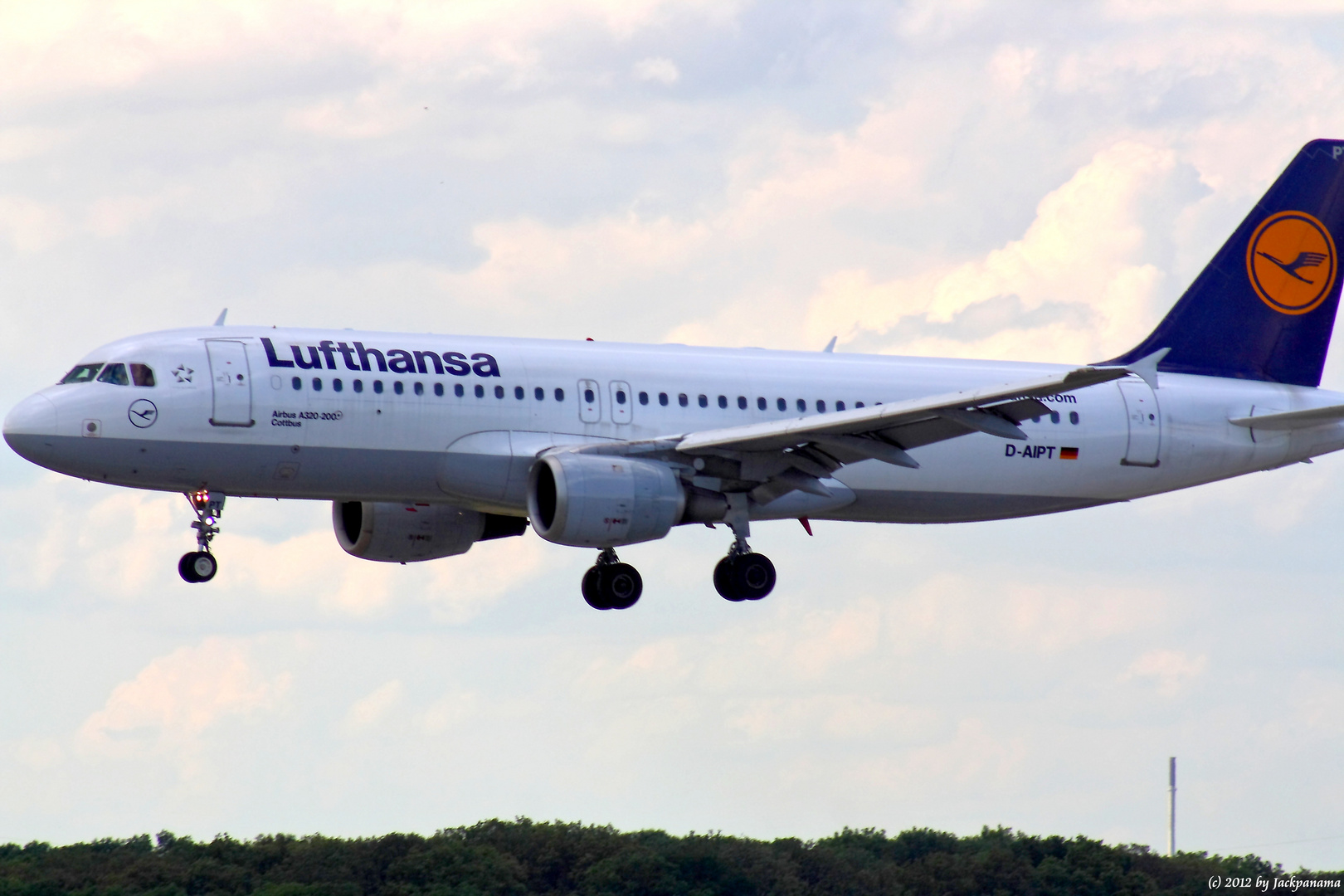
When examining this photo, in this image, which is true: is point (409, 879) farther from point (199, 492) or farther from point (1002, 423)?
point (1002, 423)

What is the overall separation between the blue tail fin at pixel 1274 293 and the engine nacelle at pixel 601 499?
1432cm

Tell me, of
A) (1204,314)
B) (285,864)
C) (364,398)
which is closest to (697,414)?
(364,398)

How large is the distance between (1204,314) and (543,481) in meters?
17.5

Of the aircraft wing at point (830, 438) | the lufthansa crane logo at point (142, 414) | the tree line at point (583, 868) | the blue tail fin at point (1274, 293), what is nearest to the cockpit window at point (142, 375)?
the lufthansa crane logo at point (142, 414)

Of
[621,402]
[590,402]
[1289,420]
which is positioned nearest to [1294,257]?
[1289,420]

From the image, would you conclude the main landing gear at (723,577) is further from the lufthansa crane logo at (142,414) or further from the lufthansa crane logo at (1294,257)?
the lufthansa crane logo at (1294,257)

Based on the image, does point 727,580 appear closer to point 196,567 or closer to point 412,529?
point 412,529

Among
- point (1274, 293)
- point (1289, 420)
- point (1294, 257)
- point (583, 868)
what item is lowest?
point (583, 868)

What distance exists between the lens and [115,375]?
42719 millimetres

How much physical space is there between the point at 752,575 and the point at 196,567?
10.8 meters

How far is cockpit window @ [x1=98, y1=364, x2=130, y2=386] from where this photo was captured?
140 feet

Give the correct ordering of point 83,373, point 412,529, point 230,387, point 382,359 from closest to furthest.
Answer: point 230,387 < point 83,373 < point 382,359 < point 412,529

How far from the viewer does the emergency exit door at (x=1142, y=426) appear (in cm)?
4988

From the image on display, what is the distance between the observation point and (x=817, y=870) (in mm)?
88812
